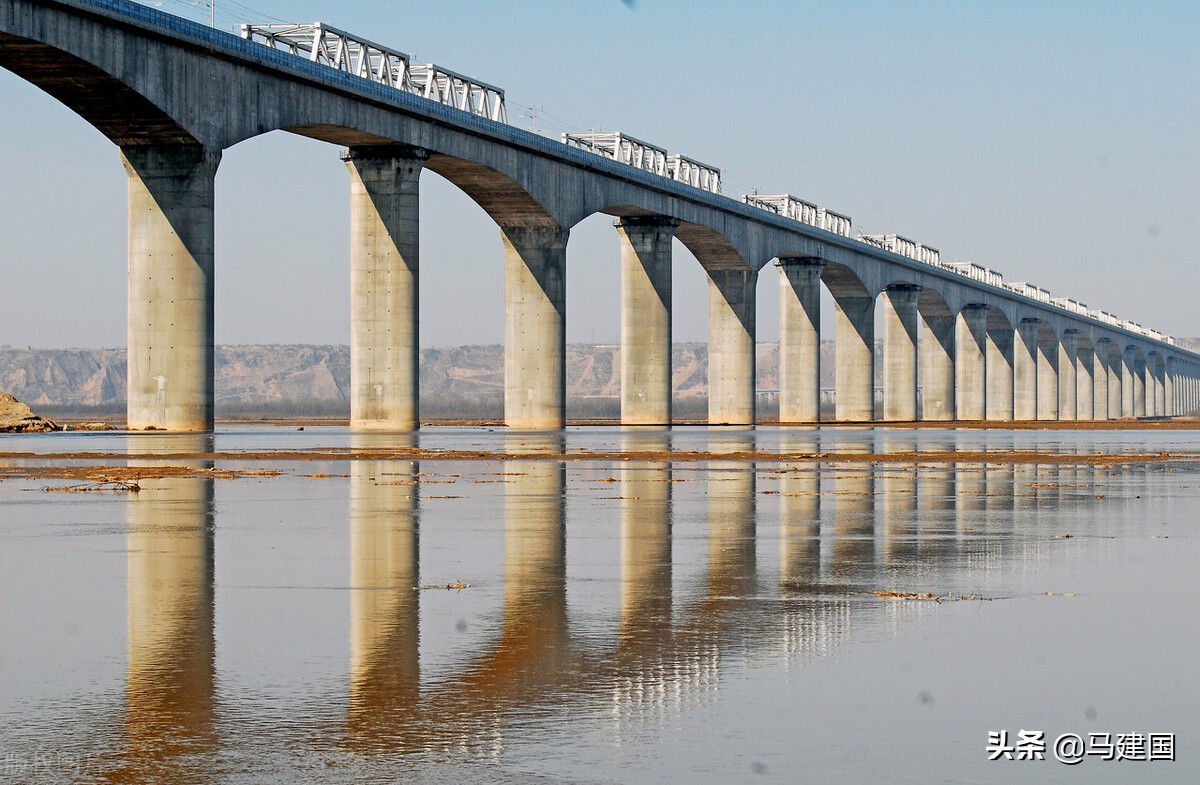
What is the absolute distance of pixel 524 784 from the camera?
6.18m

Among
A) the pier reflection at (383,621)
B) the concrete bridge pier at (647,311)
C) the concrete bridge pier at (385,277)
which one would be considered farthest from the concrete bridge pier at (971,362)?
the pier reflection at (383,621)

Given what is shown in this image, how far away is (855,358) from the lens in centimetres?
11981

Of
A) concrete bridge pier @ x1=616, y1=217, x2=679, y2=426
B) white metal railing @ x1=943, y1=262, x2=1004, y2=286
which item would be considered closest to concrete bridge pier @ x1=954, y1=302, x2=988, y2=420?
white metal railing @ x1=943, y1=262, x2=1004, y2=286

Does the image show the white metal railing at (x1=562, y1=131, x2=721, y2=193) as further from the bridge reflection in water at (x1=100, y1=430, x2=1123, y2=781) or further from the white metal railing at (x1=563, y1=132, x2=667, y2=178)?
the bridge reflection in water at (x1=100, y1=430, x2=1123, y2=781)

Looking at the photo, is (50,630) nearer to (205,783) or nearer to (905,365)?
(205,783)

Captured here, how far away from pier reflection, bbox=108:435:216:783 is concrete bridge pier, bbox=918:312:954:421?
12103 cm

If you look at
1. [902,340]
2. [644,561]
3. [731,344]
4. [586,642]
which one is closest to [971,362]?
[902,340]

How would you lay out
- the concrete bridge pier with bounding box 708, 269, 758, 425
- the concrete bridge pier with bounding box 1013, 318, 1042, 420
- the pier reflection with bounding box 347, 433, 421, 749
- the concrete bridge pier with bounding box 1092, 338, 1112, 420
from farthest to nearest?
the concrete bridge pier with bounding box 1092, 338, 1112, 420, the concrete bridge pier with bounding box 1013, 318, 1042, 420, the concrete bridge pier with bounding box 708, 269, 758, 425, the pier reflection with bounding box 347, 433, 421, 749

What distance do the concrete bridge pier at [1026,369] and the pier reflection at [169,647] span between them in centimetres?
15158

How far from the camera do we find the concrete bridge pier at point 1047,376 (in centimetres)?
17150

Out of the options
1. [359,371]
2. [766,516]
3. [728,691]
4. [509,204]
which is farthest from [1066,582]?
[509,204]

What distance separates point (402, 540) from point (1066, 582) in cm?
629

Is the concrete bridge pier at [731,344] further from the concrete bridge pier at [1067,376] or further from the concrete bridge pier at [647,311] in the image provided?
the concrete bridge pier at [1067,376]

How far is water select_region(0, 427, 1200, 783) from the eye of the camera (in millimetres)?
6684
